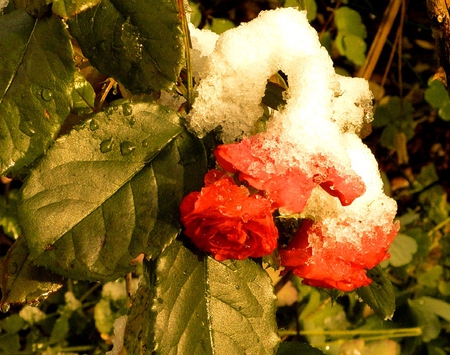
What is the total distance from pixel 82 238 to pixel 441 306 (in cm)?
134

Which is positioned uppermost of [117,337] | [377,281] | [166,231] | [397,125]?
[166,231]

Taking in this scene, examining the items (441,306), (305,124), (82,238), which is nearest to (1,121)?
(82,238)

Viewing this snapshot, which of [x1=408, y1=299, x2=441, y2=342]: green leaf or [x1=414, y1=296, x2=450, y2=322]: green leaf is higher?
[x1=414, y1=296, x2=450, y2=322]: green leaf

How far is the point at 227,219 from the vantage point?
1.52ft

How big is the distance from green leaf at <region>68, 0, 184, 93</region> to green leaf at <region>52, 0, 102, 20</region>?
0.04m

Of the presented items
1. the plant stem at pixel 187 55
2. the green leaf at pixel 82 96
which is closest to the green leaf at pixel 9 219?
the green leaf at pixel 82 96

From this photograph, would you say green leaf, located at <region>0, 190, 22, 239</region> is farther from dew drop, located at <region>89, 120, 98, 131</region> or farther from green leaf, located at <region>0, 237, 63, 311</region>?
dew drop, located at <region>89, 120, 98, 131</region>

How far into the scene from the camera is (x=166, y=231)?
1.60 ft

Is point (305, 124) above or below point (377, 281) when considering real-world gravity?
above

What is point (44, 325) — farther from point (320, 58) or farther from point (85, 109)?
point (320, 58)

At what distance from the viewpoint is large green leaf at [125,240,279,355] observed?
1.67ft

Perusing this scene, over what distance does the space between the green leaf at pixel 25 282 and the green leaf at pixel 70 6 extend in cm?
32

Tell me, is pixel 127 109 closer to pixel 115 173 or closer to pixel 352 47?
pixel 115 173

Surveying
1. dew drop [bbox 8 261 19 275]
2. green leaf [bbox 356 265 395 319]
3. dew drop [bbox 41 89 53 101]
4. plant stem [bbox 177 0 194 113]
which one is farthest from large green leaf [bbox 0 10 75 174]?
green leaf [bbox 356 265 395 319]
